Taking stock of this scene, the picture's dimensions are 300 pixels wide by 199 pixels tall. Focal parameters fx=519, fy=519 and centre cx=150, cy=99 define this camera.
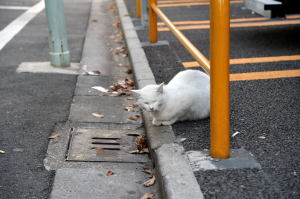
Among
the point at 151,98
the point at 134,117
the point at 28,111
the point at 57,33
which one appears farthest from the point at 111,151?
the point at 57,33

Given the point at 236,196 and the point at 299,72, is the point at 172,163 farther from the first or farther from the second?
the point at 299,72

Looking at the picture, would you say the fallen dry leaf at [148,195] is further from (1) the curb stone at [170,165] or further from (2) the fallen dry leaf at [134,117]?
(2) the fallen dry leaf at [134,117]

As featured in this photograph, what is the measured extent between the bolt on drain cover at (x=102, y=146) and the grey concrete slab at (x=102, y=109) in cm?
27

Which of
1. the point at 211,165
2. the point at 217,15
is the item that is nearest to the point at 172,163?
the point at 211,165

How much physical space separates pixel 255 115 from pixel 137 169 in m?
1.11

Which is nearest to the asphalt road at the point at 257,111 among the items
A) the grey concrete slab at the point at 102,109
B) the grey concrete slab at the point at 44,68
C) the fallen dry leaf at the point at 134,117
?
the grey concrete slab at the point at 102,109

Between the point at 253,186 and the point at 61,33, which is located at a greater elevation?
the point at 61,33

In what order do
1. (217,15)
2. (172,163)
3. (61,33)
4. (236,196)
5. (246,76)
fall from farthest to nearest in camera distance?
(61,33) < (246,76) < (172,163) < (217,15) < (236,196)

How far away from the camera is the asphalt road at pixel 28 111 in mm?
3430

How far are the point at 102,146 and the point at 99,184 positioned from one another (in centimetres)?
69

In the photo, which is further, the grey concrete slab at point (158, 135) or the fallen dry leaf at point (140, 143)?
the fallen dry leaf at point (140, 143)

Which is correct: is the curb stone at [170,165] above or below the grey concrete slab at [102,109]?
above

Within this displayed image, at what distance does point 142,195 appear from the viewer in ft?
10.7

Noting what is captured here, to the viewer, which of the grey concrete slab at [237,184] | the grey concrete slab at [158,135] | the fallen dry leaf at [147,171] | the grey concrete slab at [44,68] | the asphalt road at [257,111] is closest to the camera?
the grey concrete slab at [237,184]
